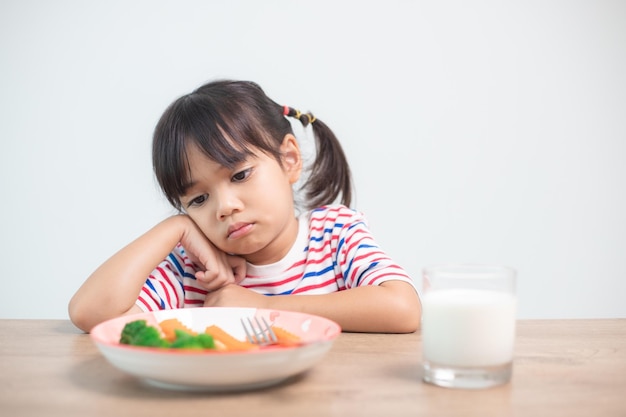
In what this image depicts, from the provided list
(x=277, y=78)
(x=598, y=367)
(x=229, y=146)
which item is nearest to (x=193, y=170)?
(x=229, y=146)

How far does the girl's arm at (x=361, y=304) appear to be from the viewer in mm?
1114

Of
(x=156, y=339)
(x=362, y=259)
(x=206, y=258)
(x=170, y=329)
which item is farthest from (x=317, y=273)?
(x=156, y=339)

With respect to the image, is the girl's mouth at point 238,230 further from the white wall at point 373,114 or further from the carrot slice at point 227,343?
the white wall at point 373,114

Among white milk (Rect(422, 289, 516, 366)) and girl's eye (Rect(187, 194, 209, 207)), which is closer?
white milk (Rect(422, 289, 516, 366))

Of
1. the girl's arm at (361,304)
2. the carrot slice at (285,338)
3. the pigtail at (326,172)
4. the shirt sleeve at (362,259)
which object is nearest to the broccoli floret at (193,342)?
the carrot slice at (285,338)

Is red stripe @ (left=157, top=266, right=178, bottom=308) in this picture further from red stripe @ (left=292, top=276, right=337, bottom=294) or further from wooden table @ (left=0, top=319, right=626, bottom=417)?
wooden table @ (left=0, top=319, right=626, bottom=417)

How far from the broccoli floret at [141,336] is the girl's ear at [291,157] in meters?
0.76

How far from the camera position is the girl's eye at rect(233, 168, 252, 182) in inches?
53.0

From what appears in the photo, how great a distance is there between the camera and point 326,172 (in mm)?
1653

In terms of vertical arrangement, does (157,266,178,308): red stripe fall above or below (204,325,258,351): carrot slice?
below

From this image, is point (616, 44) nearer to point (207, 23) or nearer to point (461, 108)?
point (461, 108)

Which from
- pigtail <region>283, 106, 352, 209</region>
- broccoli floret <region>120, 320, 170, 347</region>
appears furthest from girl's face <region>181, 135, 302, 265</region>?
broccoli floret <region>120, 320, 170, 347</region>

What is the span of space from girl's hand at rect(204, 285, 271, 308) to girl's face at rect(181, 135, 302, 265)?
0.38 feet

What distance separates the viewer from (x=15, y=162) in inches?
106
